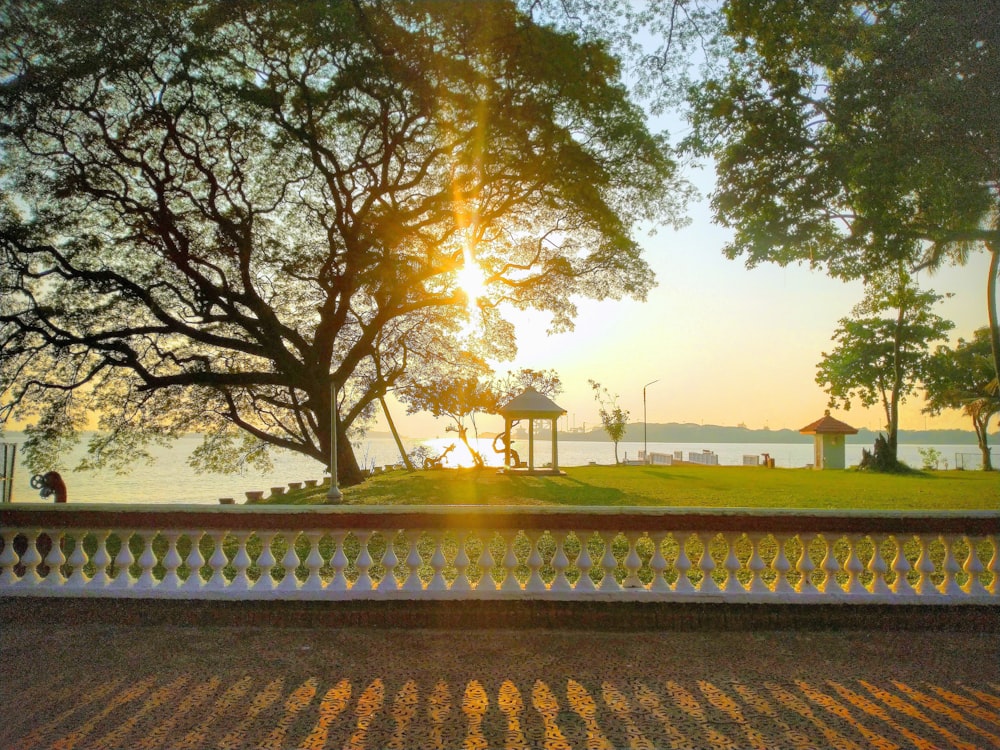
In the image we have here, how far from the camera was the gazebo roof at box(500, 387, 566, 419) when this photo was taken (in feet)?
78.7

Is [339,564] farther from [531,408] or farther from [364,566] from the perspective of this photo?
[531,408]

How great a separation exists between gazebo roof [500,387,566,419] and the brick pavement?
63.3ft

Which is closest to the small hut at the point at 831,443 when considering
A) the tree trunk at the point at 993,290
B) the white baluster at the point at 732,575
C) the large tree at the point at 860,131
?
the tree trunk at the point at 993,290

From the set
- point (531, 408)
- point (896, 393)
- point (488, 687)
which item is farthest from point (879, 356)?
point (488, 687)

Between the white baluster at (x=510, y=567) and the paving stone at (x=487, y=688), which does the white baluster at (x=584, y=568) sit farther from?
the white baluster at (x=510, y=567)

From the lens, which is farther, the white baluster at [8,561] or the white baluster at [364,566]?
the white baluster at [8,561]

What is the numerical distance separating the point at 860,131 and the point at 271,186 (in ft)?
35.1

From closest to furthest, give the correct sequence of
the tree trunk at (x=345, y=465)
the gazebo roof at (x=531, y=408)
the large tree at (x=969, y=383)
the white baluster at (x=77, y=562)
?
the white baluster at (x=77, y=562), the tree trunk at (x=345, y=465), the gazebo roof at (x=531, y=408), the large tree at (x=969, y=383)

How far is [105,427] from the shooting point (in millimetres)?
15680

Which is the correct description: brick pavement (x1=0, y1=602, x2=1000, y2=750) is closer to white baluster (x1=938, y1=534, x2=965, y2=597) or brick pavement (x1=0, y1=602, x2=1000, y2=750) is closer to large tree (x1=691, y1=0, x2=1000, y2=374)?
white baluster (x1=938, y1=534, x2=965, y2=597)

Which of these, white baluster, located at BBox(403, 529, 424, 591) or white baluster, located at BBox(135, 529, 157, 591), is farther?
white baluster, located at BBox(135, 529, 157, 591)

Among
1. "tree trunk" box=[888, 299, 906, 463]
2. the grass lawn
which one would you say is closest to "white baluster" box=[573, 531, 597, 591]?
the grass lawn

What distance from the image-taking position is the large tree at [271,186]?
9.85 metres

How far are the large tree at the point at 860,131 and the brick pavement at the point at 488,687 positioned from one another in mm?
4806
